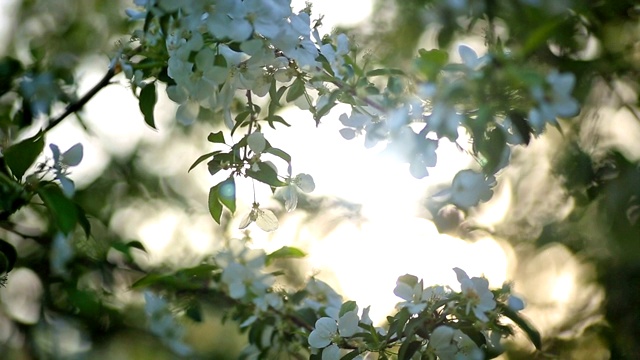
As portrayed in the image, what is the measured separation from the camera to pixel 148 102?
94 cm

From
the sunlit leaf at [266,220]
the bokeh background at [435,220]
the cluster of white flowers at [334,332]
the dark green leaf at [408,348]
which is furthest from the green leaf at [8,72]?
the dark green leaf at [408,348]

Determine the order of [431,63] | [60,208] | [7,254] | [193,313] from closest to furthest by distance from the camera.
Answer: [431,63] < [60,208] < [7,254] < [193,313]

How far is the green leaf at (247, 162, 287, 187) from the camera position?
87 centimetres

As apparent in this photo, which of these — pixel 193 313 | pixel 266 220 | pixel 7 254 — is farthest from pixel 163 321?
pixel 266 220

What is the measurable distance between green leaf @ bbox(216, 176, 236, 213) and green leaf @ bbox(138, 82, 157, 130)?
14 centimetres

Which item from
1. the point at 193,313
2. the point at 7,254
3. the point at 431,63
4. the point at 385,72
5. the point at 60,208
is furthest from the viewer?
the point at 193,313

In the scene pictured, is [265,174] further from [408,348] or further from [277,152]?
[408,348]

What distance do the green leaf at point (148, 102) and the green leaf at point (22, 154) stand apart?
0.40 ft

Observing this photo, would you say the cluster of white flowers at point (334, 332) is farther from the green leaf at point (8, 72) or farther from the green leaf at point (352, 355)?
the green leaf at point (8, 72)

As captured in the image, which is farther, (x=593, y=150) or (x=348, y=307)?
(x=593, y=150)

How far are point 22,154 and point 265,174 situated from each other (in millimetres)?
284

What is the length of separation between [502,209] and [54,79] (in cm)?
86

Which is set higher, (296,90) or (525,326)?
(296,90)

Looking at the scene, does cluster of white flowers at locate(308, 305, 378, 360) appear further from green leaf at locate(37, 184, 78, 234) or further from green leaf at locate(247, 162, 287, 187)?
green leaf at locate(37, 184, 78, 234)
